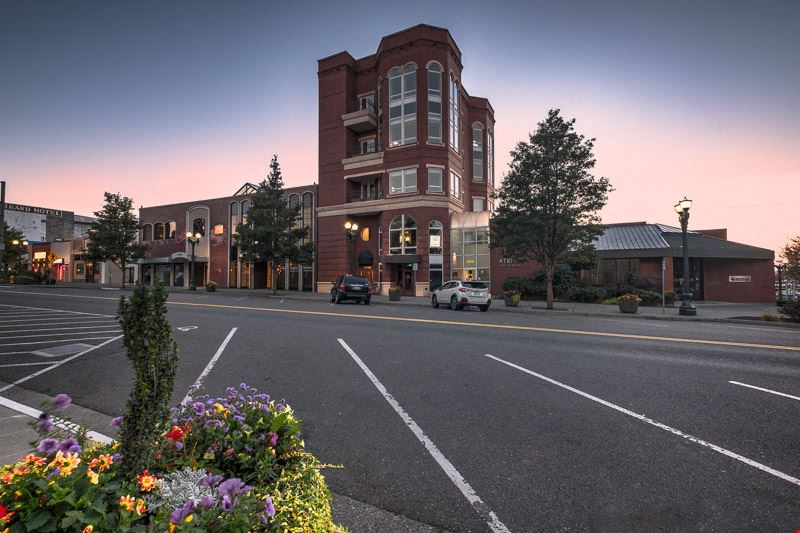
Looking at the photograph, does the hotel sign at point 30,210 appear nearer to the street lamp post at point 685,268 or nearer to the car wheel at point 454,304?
the car wheel at point 454,304

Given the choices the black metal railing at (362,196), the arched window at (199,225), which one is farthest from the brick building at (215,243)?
the black metal railing at (362,196)

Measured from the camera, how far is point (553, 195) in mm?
22250

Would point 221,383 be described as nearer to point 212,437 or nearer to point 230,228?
point 212,437

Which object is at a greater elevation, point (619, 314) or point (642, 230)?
point (642, 230)

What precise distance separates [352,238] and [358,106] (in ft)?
47.8

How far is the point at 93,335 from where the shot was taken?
10.3m

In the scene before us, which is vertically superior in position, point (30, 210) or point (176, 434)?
point (30, 210)

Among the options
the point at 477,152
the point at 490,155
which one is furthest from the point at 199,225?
the point at 490,155

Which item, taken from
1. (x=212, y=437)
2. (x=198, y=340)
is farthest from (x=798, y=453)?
(x=198, y=340)

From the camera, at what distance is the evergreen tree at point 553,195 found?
21703 millimetres

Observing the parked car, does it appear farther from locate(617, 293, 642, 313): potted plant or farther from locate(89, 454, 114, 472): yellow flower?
locate(89, 454, 114, 472): yellow flower

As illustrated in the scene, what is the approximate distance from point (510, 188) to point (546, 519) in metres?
22.6

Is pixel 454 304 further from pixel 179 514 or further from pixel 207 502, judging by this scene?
pixel 179 514

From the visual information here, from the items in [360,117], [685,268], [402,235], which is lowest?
[685,268]
